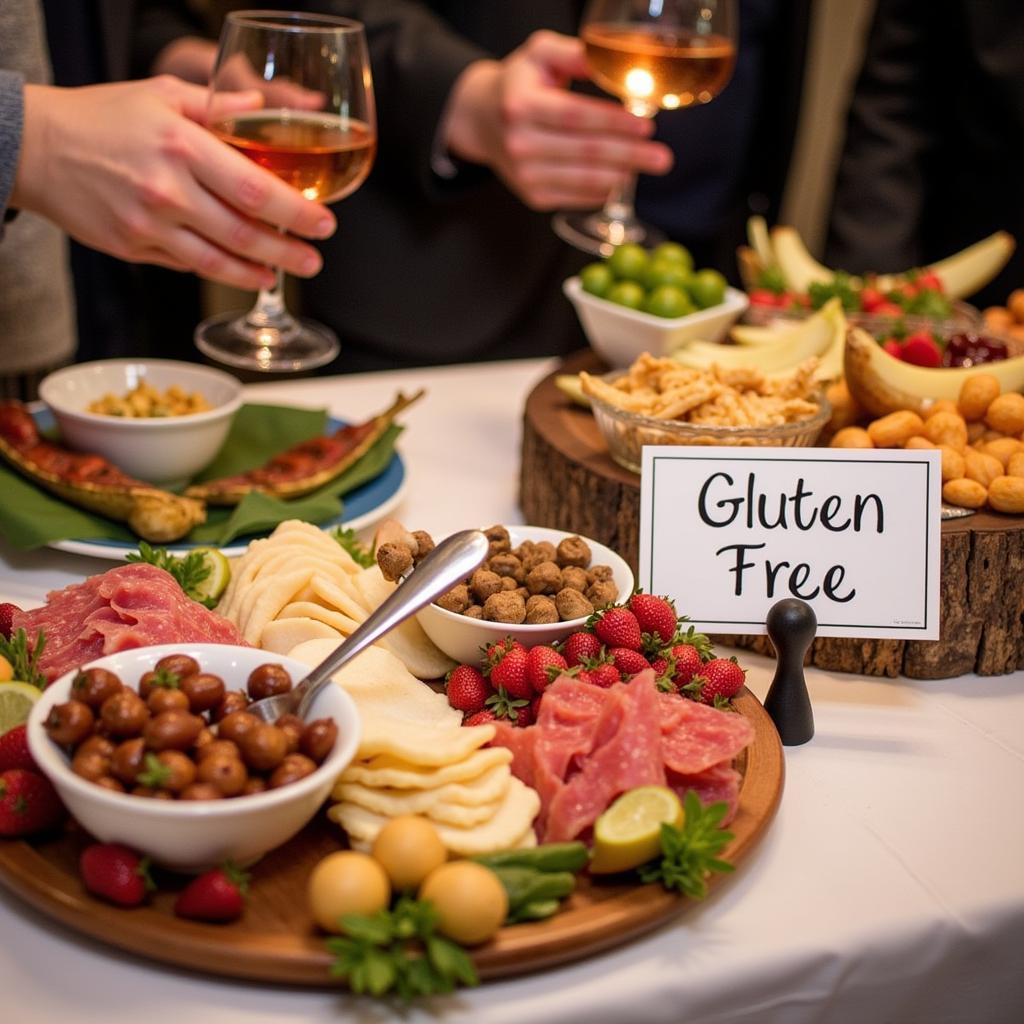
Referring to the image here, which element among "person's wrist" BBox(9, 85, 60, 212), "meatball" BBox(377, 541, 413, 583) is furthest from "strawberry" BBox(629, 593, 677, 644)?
"person's wrist" BBox(9, 85, 60, 212)

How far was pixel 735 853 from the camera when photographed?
1100mm

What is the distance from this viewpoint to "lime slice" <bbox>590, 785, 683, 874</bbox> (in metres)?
1.03

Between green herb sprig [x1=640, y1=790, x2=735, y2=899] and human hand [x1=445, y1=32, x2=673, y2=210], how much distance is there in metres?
1.63

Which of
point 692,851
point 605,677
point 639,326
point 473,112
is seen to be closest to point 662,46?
point 639,326

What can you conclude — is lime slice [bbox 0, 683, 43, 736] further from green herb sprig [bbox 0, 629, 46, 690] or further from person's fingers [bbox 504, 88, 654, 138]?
person's fingers [bbox 504, 88, 654, 138]

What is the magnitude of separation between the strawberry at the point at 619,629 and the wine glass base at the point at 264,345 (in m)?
0.63

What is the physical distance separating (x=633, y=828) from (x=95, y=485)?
970 mm

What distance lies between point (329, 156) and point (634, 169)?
98cm

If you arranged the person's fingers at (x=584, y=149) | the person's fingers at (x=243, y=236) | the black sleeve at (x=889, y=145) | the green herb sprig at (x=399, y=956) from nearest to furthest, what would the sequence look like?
1. the green herb sprig at (x=399, y=956)
2. the person's fingers at (x=243, y=236)
3. the person's fingers at (x=584, y=149)
4. the black sleeve at (x=889, y=145)

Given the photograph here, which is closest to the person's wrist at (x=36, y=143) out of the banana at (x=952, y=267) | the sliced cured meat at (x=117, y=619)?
the sliced cured meat at (x=117, y=619)

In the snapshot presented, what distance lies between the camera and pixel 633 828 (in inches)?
41.2

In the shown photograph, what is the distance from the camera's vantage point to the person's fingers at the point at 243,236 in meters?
1.57

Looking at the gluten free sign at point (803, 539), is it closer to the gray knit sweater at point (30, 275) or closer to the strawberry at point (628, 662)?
the strawberry at point (628, 662)

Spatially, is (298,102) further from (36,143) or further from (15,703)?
(15,703)
